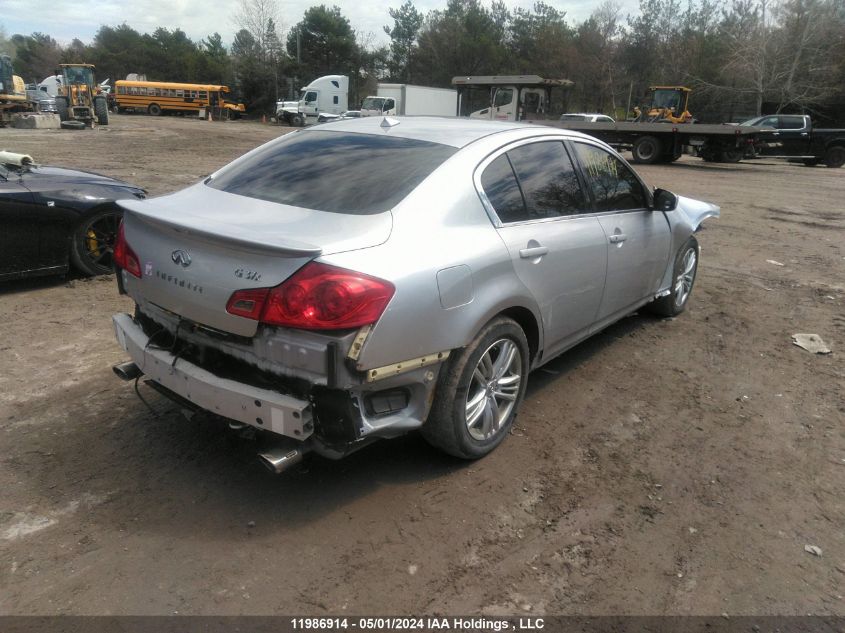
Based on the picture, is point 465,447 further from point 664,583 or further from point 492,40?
point 492,40

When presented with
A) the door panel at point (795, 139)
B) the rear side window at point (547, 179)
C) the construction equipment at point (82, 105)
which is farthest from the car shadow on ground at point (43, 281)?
the construction equipment at point (82, 105)

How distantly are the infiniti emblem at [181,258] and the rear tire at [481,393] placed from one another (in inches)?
48.9

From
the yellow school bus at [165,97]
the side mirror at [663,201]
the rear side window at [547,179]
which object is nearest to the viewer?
the rear side window at [547,179]

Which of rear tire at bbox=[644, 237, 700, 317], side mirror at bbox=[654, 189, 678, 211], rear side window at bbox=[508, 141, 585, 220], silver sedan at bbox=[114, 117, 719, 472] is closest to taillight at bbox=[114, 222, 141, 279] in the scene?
silver sedan at bbox=[114, 117, 719, 472]

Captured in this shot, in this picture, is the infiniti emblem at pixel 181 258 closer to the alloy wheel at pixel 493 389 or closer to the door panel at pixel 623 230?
the alloy wheel at pixel 493 389

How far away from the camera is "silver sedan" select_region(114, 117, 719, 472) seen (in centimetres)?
253

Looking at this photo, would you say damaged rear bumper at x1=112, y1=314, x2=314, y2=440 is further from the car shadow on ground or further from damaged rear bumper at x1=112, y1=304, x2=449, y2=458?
the car shadow on ground

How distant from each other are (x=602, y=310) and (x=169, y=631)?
315 centimetres

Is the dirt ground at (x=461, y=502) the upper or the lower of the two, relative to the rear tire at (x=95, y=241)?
lower

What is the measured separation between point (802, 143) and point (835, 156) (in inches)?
61.4

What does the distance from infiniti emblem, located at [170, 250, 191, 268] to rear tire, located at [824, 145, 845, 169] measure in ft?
87.9

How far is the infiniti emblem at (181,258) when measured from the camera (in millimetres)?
2774

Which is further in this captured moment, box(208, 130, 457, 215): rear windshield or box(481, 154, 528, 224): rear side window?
box(481, 154, 528, 224): rear side window

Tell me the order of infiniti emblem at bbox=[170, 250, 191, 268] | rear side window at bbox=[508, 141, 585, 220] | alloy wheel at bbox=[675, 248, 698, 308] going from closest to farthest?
infiniti emblem at bbox=[170, 250, 191, 268], rear side window at bbox=[508, 141, 585, 220], alloy wheel at bbox=[675, 248, 698, 308]
